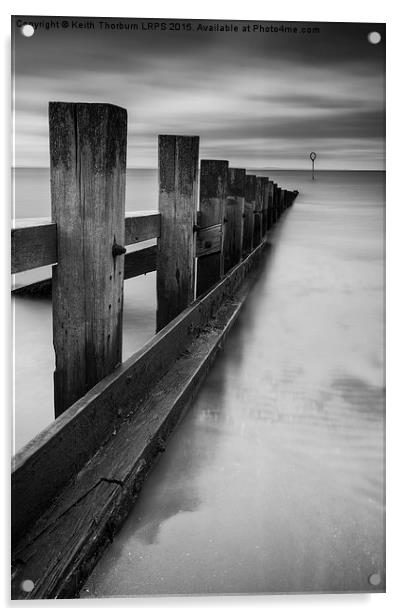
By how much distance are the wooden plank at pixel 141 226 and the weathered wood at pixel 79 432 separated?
1.51 ft

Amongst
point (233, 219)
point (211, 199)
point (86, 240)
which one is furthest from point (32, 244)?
point (233, 219)

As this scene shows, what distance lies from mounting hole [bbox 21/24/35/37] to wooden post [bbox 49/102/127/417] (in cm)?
35

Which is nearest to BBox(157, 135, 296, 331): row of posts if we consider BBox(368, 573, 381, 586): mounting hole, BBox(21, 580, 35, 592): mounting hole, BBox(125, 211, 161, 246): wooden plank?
BBox(125, 211, 161, 246): wooden plank

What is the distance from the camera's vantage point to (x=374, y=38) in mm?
2148

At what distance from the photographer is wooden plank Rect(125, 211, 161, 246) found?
254cm

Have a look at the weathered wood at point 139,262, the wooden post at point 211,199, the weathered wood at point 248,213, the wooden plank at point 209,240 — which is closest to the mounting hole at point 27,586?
the weathered wood at point 139,262

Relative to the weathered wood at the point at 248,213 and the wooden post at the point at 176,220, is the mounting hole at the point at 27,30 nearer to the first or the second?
the wooden post at the point at 176,220

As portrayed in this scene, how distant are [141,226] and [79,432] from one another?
4.03 ft

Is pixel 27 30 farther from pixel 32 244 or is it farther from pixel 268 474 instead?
pixel 268 474

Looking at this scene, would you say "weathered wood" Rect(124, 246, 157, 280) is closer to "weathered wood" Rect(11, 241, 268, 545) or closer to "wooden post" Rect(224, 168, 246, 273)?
"weathered wood" Rect(11, 241, 268, 545)

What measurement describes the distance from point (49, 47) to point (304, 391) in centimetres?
200

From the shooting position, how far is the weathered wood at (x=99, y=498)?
1459mm
